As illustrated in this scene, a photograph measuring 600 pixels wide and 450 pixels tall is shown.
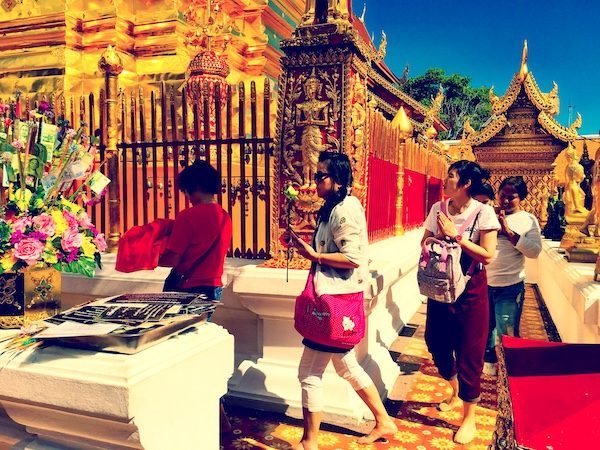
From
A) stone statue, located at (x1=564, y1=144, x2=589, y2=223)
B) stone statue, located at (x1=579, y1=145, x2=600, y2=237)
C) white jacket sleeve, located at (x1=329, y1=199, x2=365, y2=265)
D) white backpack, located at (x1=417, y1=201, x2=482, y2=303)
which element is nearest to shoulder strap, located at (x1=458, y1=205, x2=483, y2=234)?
white backpack, located at (x1=417, y1=201, x2=482, y2=303)

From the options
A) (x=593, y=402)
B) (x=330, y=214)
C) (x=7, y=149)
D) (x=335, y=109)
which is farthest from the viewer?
(x=335, y=109)

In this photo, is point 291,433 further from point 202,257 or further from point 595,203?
point 595,203

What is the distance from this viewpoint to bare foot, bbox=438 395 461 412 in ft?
13.2

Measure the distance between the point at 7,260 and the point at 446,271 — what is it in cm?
258

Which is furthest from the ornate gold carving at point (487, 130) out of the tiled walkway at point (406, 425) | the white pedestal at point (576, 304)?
the tiled walkway at point (406, 425)

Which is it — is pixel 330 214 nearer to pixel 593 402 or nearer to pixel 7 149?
pixel 7 149

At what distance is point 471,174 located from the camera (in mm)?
3584

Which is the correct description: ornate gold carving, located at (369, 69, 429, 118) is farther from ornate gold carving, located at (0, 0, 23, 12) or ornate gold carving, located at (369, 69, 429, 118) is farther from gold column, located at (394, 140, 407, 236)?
ornate gold carving, located at (0, 0, 23, 12)

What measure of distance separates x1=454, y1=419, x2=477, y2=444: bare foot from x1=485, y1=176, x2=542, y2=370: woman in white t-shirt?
1.44 metres

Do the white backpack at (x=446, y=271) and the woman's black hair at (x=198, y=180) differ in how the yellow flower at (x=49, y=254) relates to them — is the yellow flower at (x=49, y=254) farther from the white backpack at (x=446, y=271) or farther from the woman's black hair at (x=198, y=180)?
the white backpack at (x=446, y=271)

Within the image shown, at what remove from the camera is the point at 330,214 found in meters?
3.15

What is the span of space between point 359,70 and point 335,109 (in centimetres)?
47

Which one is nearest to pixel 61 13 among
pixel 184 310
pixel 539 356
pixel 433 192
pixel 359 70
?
pixel 433 192

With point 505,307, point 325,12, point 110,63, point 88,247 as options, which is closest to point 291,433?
point 88,247
